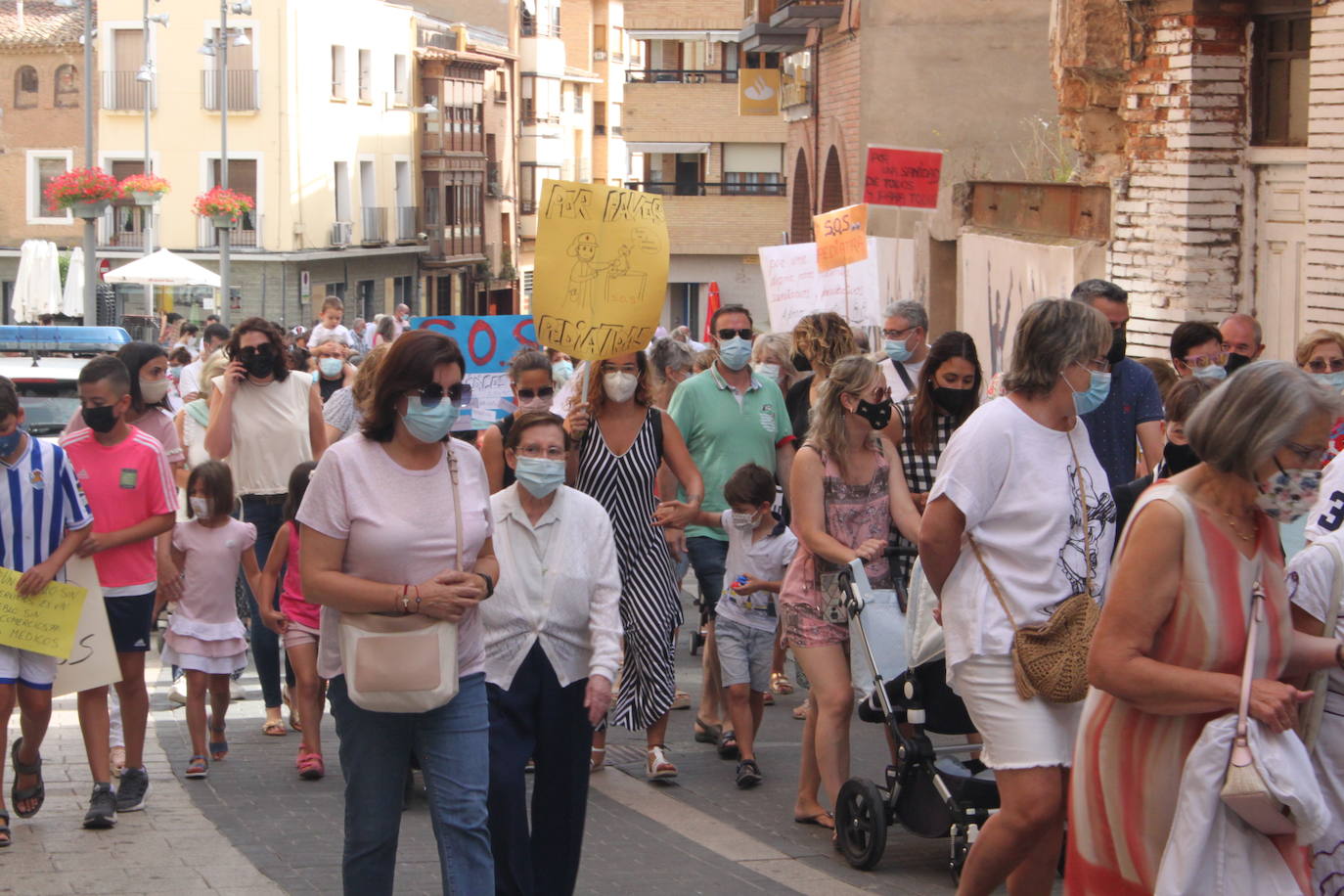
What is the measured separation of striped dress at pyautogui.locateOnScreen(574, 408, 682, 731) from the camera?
25.7ft

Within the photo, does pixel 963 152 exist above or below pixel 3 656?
above

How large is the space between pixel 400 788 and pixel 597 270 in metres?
3.26

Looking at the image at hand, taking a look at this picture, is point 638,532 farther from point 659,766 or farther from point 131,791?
point 131,791

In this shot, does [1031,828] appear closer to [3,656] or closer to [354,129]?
[3,656]

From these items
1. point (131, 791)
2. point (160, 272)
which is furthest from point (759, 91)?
point (131, 791)

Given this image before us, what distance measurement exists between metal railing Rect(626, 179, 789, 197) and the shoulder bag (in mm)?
47914

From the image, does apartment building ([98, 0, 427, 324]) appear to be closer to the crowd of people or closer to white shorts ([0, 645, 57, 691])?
the crowd of people

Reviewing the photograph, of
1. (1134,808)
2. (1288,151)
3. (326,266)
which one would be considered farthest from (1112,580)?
(326,266)

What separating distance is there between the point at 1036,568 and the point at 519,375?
3.41 m

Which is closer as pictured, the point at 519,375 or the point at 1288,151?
the point at 519,375

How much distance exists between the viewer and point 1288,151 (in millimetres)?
12578

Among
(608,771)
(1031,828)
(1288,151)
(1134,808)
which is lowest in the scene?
(608,771)

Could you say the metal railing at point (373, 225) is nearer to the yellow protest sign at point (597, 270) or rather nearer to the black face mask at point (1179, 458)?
the yellow protest sign at point (597, 270)

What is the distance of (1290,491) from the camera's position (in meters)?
4.08
